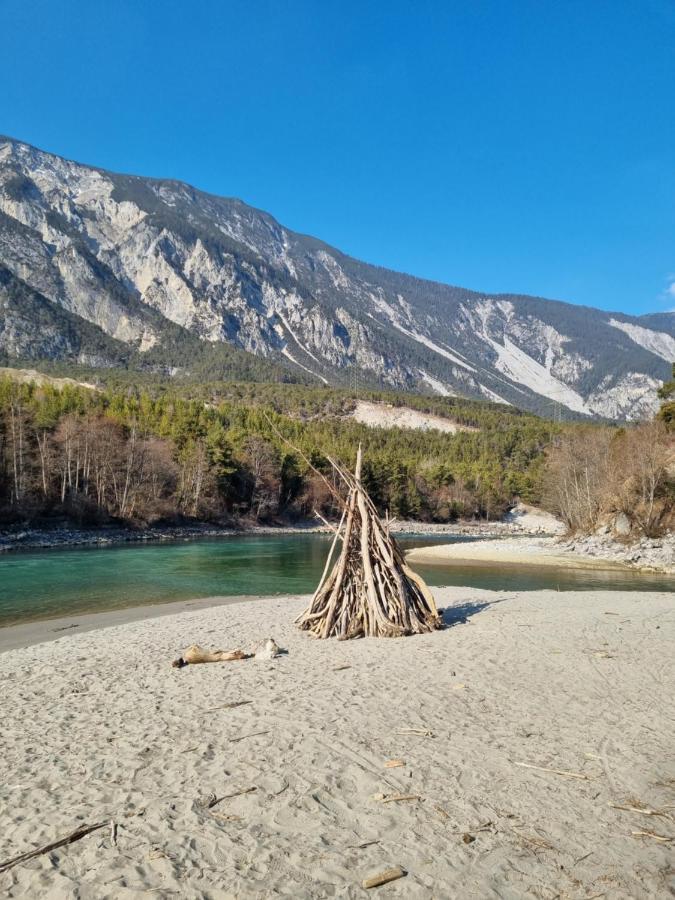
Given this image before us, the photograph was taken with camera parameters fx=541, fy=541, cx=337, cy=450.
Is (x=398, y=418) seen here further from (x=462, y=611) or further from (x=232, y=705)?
(x=232, y=705)

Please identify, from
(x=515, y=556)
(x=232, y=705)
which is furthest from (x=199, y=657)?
(x=515, y=556)

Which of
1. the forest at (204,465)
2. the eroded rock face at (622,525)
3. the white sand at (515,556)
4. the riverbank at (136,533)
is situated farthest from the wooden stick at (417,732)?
the eroded rock face at (622,525)

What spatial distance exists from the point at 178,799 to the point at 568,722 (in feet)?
16.2

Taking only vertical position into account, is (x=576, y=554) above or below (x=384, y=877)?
below

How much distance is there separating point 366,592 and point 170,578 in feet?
56.8

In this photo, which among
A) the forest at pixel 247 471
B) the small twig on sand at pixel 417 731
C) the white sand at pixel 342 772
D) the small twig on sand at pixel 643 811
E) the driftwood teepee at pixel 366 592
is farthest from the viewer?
the forest at pixel 247 471

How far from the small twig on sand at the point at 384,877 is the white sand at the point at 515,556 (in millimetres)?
31574

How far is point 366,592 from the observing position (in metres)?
12.7

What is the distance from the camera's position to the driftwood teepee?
12438 millimetres

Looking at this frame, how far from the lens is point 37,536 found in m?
42.2

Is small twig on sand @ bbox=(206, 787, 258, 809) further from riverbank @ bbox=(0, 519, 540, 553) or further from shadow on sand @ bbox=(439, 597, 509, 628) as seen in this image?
riverbank @ bbox=(0, 519, 540, 553)

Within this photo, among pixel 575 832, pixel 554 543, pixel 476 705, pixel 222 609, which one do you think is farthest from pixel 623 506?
pixel 575 832

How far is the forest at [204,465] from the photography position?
49062 mm

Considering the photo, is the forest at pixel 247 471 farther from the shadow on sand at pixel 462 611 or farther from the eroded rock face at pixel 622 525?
the shadow on sand at pixel 462 611
